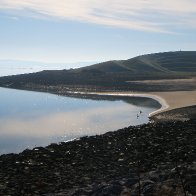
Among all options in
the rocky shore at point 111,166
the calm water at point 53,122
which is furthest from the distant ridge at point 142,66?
the rocky shore at point 111,166

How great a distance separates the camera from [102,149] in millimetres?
29156

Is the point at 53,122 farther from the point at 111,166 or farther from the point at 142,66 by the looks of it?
the point at 142,66

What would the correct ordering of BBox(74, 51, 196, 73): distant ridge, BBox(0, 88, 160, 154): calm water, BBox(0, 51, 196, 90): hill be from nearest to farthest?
1. BBox(0, 88, 160, 154): calm water
2. BBox(0, 51, 196, 90): hill
3. BBox(74, 51, 196, 73): distant ridge

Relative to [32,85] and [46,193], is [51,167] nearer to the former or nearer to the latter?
[46,193]

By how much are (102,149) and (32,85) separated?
101353 millimetres

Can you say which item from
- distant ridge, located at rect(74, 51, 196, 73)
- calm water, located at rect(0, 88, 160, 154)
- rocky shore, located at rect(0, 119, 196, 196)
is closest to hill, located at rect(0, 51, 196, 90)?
distant ridge, located at rect(74, 51, 196, 73)

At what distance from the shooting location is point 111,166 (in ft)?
79.3

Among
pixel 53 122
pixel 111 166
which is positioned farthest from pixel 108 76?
pixel 111 166

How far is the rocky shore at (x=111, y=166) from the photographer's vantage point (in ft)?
55.3

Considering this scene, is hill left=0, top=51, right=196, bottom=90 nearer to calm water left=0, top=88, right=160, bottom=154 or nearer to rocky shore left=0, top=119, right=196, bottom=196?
calm water left=0, top=88, right=160, bottom=154

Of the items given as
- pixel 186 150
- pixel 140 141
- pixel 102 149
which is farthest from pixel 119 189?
pixel 140 141

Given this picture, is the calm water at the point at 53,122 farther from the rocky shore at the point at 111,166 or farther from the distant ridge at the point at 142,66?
the distant ridge at the point at 142,66

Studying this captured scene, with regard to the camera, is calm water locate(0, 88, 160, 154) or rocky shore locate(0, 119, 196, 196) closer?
rocky shore locate(0, 119, 196, 196)

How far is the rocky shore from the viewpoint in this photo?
55.3ft
